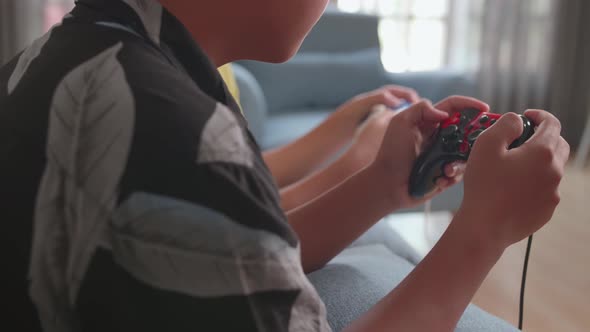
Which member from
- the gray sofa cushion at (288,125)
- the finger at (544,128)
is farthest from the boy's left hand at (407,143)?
the gray sofa cushion at (288,125)

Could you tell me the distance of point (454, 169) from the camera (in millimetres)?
749

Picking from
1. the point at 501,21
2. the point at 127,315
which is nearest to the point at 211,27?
the point at 127,315

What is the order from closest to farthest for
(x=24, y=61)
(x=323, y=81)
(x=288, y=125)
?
(x=24, y=61) → (x=288, y=125) → (x=323, y=81)

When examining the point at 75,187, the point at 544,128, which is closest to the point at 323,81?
the point at 544,128

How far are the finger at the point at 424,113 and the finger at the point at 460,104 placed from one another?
0.02 m

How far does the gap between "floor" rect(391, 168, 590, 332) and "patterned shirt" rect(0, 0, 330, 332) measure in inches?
39.7

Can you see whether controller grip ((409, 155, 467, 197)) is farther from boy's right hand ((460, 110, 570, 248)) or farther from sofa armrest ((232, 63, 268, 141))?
sofa armrest ((232, 63, 268, 141))

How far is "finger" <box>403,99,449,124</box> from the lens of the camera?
76 cm

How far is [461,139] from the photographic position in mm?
699

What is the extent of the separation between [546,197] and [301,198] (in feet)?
1.66

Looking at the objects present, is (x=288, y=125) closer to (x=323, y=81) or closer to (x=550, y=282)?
(x=323, y=81)

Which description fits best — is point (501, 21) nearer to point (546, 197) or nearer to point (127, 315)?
point (546, 197)

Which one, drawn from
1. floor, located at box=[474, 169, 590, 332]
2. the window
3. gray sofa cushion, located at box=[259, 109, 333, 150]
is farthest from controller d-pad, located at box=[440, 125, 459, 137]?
the window

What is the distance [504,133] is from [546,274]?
1382mm
